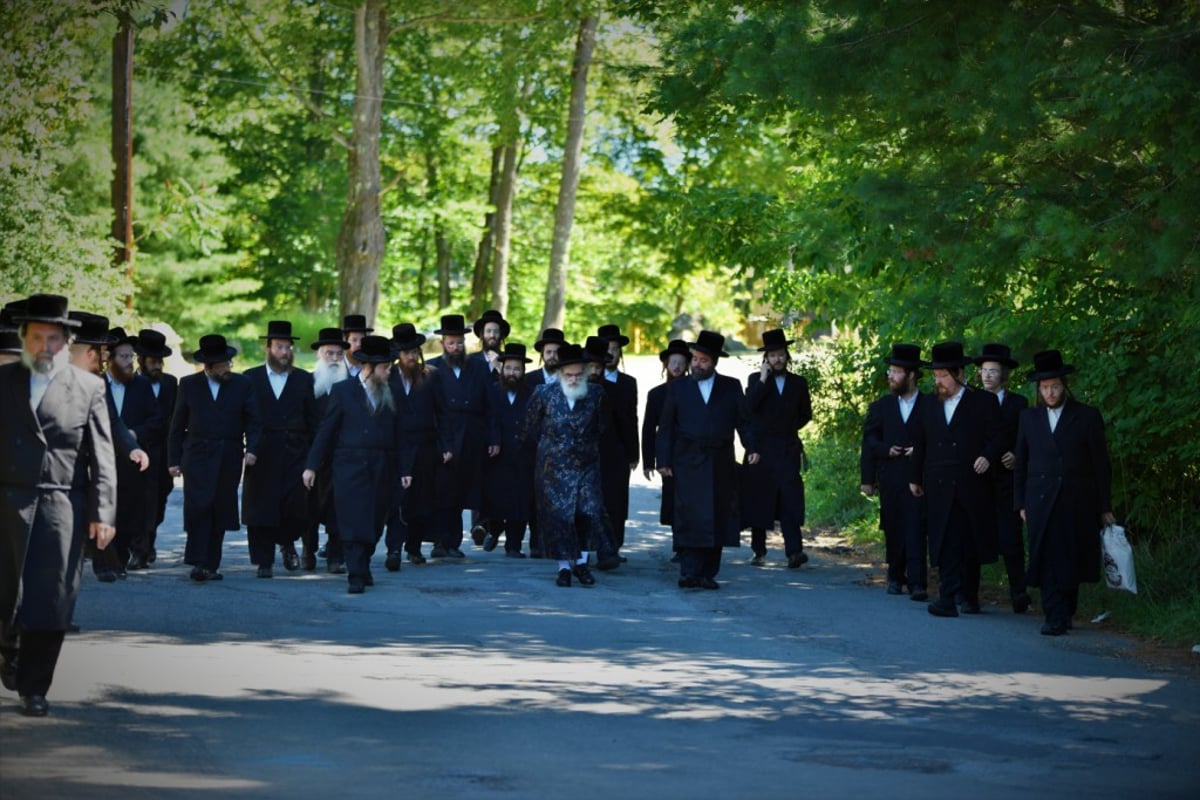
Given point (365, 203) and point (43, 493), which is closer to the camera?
point (43, 493)

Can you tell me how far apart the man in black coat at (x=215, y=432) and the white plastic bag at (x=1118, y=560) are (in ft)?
23.5

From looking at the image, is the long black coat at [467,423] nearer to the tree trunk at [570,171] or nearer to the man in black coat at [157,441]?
the man in black coat at [157,441]

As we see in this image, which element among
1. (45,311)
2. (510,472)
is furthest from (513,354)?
(45,311)

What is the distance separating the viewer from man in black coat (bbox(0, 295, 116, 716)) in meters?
9.77

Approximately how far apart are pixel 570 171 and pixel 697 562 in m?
28.7

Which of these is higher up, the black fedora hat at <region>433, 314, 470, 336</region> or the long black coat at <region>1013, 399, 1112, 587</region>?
the black fedora hat at <region>433, 314, 470, 336</region>

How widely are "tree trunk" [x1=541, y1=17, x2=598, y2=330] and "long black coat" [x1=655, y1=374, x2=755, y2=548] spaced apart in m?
27.5

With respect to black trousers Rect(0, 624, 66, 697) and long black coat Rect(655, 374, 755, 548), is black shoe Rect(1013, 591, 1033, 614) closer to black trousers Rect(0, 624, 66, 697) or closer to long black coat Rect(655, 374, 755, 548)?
long black coat Rect(655, 374, 755, 548)

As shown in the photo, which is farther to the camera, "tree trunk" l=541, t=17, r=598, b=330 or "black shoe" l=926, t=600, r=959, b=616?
"tree trunk" l=541, t=17, r=598, b=330

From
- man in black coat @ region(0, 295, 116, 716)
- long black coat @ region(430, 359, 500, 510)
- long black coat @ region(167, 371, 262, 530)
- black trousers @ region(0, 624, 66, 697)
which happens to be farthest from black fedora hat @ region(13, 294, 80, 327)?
long black coat @ region(430, 359, 500, 510)

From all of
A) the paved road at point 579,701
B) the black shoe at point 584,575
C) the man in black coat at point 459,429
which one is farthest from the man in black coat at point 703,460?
the man in black coat at point 459,429

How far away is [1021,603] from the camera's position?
1526 cm

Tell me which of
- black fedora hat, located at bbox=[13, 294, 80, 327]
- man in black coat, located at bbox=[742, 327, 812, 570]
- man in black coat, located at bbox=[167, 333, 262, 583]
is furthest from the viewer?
man in black coat, located at bbox=[742, 327, 812, 570]

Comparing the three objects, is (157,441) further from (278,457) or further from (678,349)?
(678,349)
